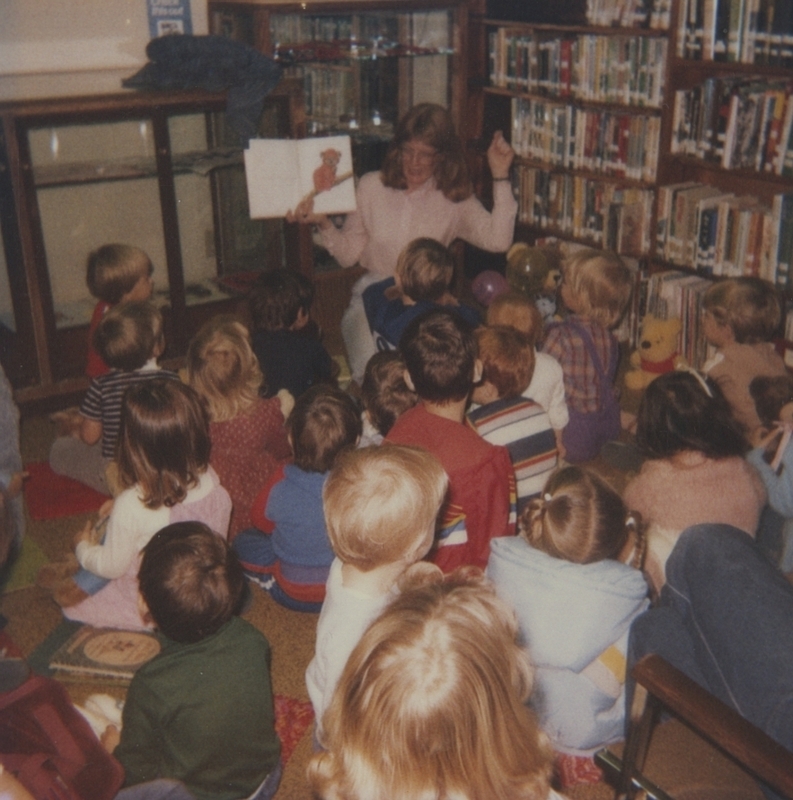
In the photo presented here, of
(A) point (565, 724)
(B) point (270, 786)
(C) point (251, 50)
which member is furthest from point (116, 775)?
(C) point (251, 50)

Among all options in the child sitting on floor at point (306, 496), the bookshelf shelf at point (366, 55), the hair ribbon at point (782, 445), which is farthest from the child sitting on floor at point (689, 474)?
the bookshelf shelf at point (366, 55)

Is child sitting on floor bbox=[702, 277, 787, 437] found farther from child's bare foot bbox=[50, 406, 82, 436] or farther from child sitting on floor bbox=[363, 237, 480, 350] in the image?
child's bare foot bbox=[50, 406, 82, 436]

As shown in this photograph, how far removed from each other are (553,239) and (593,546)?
3.16 metres

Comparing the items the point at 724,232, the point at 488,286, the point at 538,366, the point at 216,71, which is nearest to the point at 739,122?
the point at 724,232

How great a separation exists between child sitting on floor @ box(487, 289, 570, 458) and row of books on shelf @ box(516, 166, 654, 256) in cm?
142

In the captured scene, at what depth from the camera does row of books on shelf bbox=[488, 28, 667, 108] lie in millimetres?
4059

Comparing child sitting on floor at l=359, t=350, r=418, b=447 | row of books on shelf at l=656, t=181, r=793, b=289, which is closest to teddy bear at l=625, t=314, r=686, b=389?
row of books on shelf at l=656, t=181, r=793, b=289

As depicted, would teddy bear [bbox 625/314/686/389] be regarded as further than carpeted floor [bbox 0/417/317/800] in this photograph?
Yes

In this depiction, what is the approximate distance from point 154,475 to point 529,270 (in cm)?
272

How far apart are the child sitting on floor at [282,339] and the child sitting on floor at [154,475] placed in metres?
0.80

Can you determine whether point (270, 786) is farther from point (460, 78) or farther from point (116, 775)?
point (460, 78)

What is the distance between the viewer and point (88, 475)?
332 cm

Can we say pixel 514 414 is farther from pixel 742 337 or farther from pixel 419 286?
pixel 742 337

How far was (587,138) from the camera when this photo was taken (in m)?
4.47
